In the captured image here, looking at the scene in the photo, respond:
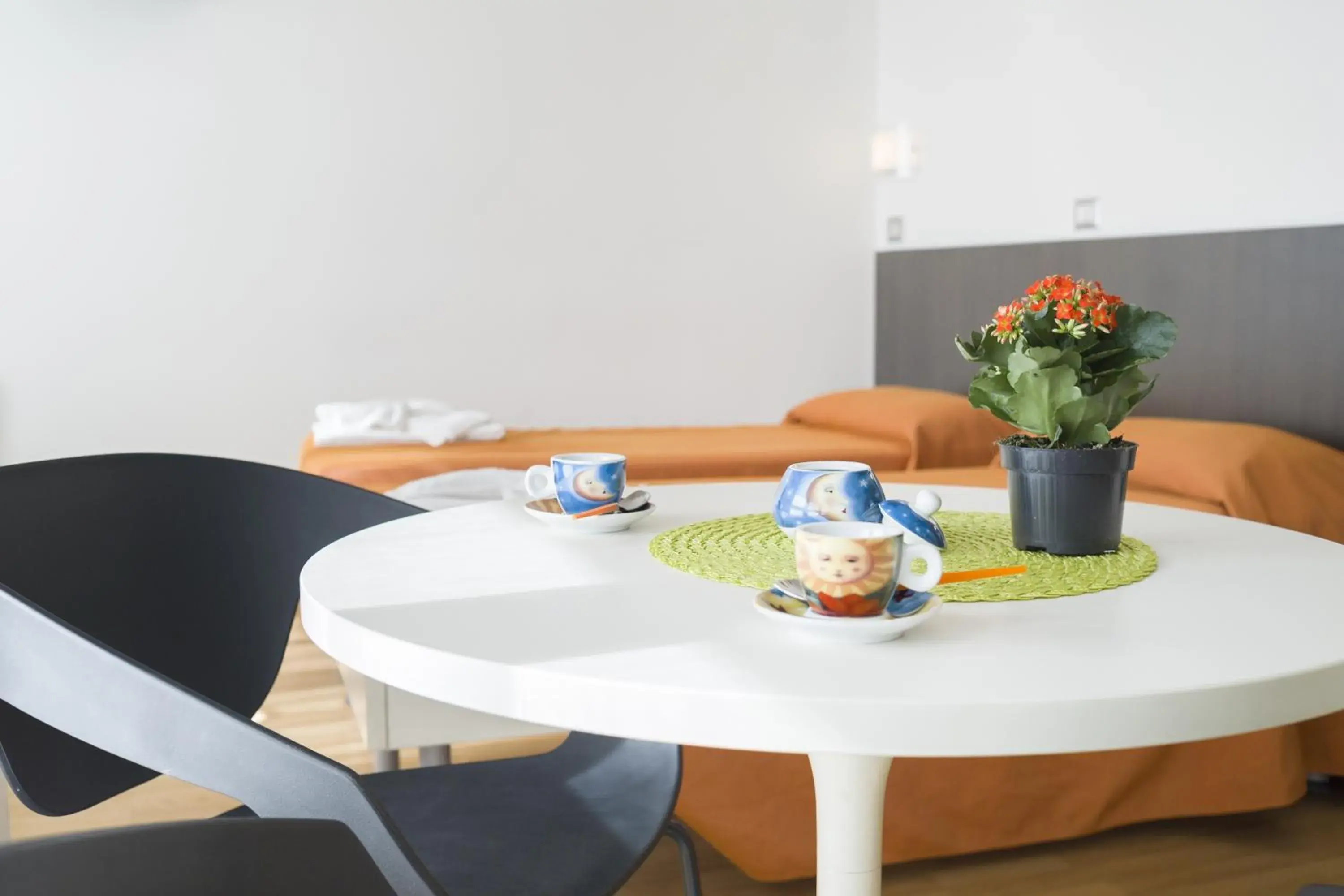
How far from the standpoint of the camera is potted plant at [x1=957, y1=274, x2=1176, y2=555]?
3.88 ft

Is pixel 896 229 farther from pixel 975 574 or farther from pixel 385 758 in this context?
pixel 975 574

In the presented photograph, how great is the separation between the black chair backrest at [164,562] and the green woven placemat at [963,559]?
0.43m

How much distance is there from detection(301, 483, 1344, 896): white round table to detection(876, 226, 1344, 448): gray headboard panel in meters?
1.80

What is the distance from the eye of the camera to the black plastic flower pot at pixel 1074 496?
1179mm

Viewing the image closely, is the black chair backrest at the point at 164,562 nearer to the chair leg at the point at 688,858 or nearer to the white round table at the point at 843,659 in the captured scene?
the white round table at the point at 843,659

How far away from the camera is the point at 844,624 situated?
0.85m

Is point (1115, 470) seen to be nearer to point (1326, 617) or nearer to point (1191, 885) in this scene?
point (1326, 617)

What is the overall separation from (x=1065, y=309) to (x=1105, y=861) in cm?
121

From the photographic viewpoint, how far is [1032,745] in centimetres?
74

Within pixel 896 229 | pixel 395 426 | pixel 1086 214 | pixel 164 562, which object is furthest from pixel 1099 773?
pixel 896 229

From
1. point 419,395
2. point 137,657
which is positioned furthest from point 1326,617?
point 419,395

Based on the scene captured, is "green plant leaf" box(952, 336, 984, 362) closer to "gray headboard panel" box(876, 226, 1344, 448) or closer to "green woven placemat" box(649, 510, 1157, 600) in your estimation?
"green woven placemat" box(649, 510, 1157, 600)

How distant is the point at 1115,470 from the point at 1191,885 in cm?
106

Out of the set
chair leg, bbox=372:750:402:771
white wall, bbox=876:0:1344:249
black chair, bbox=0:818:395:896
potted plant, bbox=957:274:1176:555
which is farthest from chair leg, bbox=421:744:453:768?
white wall, bbox=876:0:1344:249
